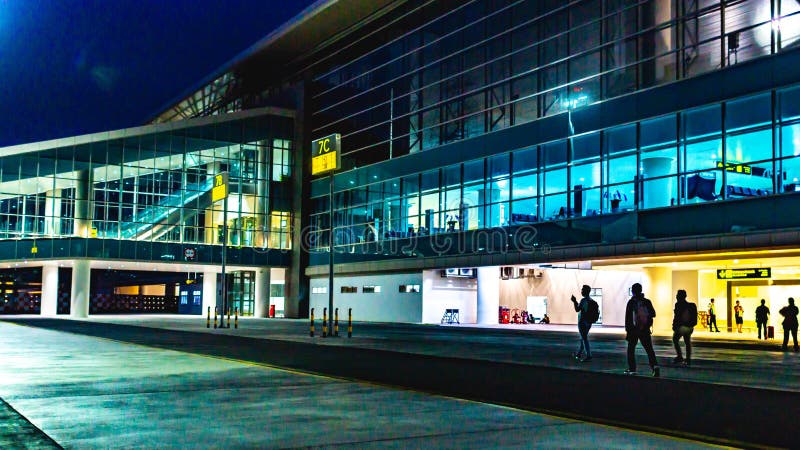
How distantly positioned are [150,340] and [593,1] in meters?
25.4

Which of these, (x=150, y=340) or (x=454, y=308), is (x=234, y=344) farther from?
(x=454, y=308)

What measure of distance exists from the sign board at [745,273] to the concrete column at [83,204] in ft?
128

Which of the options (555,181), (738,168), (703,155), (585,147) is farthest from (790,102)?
(555,181)

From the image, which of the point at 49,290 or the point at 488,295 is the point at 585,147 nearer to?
the point at 488,295

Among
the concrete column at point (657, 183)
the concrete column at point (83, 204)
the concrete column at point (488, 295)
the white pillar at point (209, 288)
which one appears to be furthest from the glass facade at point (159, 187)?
the concrete column at point (657, 183)

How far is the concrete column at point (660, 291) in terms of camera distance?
39469mm

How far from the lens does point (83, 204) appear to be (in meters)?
53.6

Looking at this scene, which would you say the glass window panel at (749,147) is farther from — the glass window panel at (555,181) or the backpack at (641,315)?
the backpack at (641,315)

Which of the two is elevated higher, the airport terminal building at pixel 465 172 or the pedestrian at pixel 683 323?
the airport terminal building at pixel 465 172

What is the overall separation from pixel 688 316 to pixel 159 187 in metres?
44.0

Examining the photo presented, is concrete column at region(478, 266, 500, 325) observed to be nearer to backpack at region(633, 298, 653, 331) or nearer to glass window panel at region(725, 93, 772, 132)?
glass window panel at region(725, 93, 772, 132)

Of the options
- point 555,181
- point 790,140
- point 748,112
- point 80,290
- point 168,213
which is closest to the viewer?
point 790,140

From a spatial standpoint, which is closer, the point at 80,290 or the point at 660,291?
the point at 660,291

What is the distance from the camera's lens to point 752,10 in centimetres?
3066
